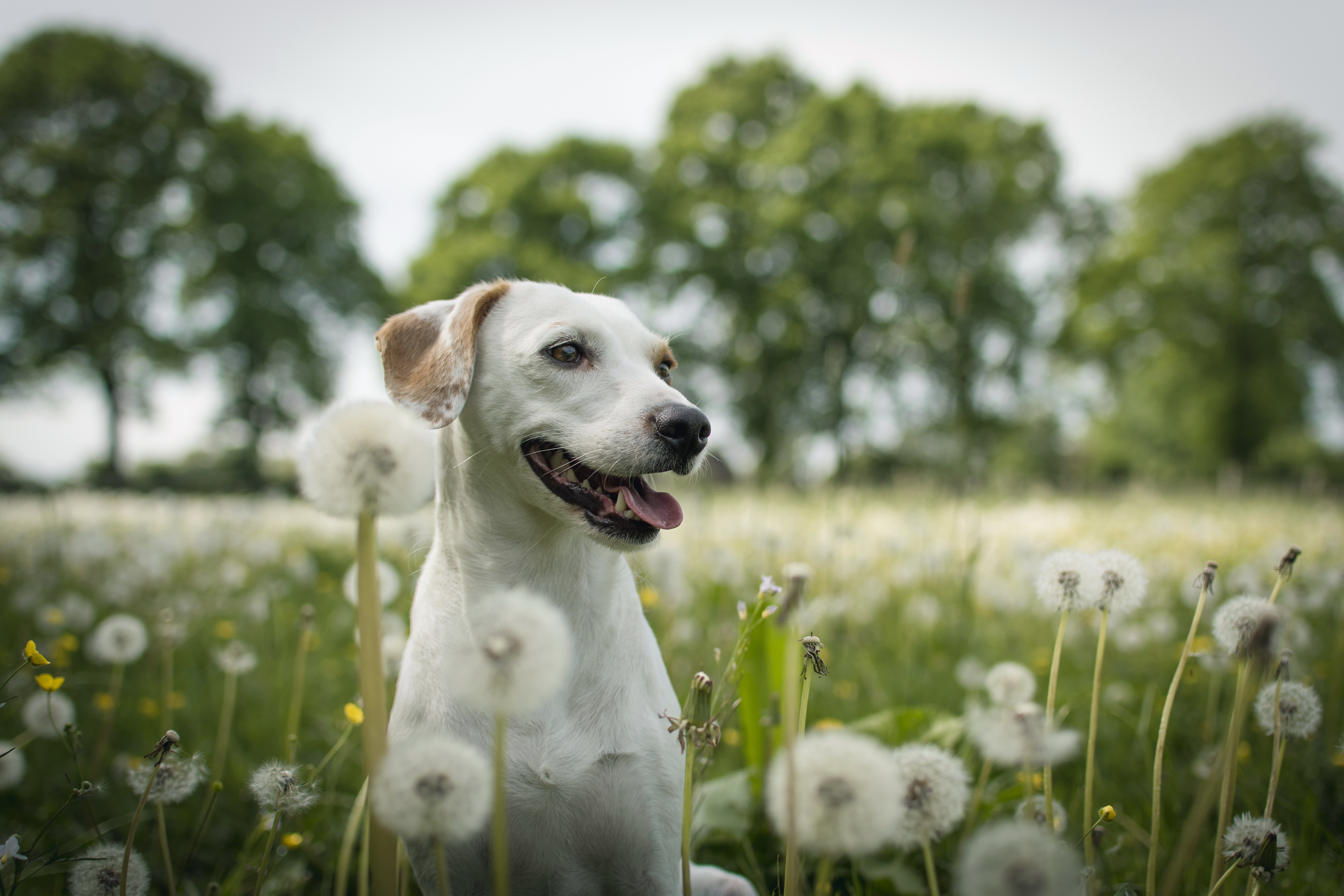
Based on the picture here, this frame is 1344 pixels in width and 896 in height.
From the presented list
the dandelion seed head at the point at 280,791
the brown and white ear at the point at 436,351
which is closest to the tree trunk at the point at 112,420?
the brown and white ear at the point at 436,351

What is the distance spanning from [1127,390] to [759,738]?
121 feet

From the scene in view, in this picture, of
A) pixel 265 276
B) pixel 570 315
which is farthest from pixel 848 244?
pixel 570 315

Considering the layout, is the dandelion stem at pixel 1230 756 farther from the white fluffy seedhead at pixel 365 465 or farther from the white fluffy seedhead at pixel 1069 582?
the white fluffy seedhead at pixel 365 465

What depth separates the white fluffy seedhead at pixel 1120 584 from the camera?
1443 mm

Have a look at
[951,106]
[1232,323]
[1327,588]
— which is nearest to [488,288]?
[1327,588]

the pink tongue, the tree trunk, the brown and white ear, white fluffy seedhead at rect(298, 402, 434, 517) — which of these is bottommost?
the tree trunk

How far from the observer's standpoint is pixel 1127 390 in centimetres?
3300

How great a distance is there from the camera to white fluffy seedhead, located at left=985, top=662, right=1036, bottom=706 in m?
2.00

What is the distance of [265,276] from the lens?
27781mm

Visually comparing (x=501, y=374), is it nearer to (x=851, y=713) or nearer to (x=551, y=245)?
(x=851, y=713)

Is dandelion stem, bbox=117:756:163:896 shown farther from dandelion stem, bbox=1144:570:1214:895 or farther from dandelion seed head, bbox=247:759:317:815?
dandelion stem, bbox=1144:570:1214:895

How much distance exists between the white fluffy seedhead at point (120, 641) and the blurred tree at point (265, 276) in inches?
1026

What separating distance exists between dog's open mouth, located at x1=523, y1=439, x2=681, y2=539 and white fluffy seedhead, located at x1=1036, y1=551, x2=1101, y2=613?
0.96 m

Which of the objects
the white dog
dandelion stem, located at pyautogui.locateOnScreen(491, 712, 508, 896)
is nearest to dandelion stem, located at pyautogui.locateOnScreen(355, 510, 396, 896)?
dandelion stem, located at pyautogui.locateOnScreen(491, 712, 508, 896)
